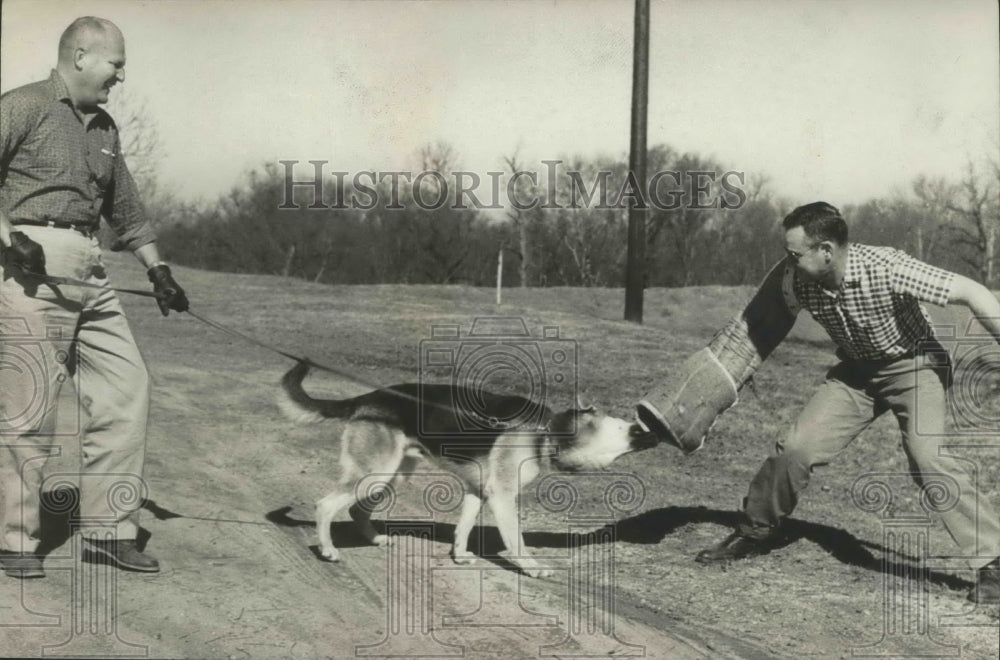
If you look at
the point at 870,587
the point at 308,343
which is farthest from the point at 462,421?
the point at 308,343

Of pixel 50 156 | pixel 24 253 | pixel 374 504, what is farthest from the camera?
pixel 374 504

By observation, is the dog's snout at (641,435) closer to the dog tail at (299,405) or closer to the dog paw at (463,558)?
the dog paw at (463,558)

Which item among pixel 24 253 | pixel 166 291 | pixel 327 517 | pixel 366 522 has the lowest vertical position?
pixel 366 522

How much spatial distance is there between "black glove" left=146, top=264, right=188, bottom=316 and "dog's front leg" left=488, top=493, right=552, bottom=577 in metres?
1.92

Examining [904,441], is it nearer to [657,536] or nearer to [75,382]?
[657,536]

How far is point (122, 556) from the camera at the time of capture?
498 cm

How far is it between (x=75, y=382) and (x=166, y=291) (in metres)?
0.62

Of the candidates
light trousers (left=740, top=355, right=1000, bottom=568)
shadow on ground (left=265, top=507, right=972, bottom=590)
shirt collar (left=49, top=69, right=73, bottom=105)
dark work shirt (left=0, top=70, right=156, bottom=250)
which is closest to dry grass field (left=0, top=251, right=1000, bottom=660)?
shadow on ground (left=265, top=507, right=972, bottom=590)

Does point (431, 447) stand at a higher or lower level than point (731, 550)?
higher

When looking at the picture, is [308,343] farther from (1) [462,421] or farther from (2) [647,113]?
(1) [462,421]

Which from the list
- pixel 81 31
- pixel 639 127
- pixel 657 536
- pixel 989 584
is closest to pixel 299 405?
pixel 81 31

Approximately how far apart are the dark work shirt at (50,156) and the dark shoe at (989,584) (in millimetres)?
4892

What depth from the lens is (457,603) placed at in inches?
202

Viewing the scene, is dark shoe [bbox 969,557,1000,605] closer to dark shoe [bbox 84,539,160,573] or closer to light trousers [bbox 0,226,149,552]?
dark shoe [bbox 84,539,160,573]
